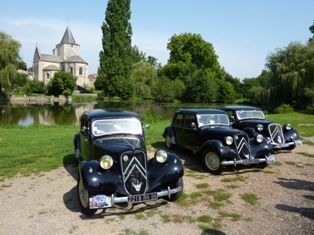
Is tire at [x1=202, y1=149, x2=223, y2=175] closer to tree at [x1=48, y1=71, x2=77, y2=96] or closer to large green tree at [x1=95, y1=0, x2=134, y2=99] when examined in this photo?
large green tree at [x1=95, y1=0, x2=134, y2=99]

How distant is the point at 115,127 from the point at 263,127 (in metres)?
6.21

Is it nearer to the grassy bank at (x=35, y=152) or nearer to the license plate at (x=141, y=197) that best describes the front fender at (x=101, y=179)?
the license plate at (x=141, y=197)

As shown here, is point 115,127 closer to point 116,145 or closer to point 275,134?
point 116,145

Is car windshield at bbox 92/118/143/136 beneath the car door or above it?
above

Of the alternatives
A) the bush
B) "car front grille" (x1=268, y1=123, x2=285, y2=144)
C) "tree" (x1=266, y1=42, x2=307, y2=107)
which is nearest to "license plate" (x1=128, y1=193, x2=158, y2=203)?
"car front grille" (x1=268, y1=123, x2=285, y2=144)

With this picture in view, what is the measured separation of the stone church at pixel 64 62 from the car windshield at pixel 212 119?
3377 inches

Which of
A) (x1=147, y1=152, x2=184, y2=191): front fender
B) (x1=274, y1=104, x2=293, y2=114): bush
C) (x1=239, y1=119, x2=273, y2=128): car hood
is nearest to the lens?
(x1=147, y1=152, x2=184, y2=191): front fender

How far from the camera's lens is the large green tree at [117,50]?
172 ft

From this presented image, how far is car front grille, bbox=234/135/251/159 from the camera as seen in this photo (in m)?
7.66

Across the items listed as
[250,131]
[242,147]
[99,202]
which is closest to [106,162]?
[99,202]

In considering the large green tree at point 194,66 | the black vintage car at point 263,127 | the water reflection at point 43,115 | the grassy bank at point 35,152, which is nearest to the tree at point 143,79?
the large green tree at point 194,66

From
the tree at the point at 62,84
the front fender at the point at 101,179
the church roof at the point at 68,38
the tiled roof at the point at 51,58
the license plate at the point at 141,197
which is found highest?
the church roof at the point at 68,38

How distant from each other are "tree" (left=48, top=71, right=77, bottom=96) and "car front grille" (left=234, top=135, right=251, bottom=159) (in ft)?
199

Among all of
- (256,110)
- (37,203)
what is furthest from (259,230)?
(256,110)
